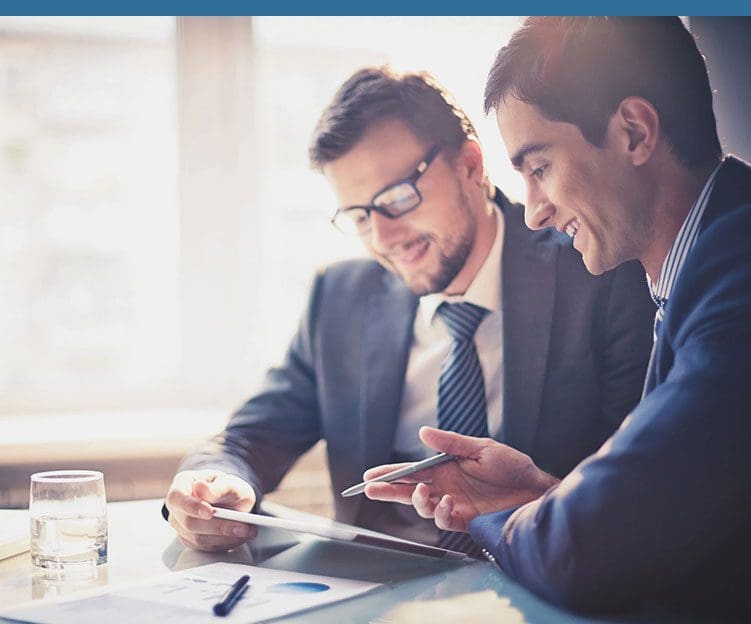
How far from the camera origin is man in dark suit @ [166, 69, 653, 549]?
119cm

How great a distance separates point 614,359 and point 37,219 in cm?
142

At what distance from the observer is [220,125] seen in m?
2.07

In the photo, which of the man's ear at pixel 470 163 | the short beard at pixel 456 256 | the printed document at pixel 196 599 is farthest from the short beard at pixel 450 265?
the printed document at pixel 196 599

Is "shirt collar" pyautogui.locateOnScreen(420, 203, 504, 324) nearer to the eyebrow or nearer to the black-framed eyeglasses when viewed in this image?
the black-framed eyeglasses

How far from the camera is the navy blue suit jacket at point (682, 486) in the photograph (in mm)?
788

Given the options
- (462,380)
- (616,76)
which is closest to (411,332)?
(462,380)

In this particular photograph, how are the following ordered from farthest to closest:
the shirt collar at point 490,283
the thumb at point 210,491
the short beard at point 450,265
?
1. the short beard at point 450,265
2. the shirt collar at point 490,283
3. the thumb at point 210,491

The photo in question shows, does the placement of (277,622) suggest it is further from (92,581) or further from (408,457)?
(408,457)

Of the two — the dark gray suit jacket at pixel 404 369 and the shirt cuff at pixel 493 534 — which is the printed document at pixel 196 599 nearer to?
the shirt cuff at pixel 493 534

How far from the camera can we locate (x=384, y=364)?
1.53 meters

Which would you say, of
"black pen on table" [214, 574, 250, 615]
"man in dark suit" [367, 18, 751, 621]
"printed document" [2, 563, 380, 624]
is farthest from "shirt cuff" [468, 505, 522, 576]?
"black pen on table" [214, 574, 250, 615]

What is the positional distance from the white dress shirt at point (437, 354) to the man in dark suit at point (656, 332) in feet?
0.94

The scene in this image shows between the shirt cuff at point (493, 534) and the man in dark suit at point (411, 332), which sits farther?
the man in dark suit at point (411, 332)

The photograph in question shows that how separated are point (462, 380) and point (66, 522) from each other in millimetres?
624
